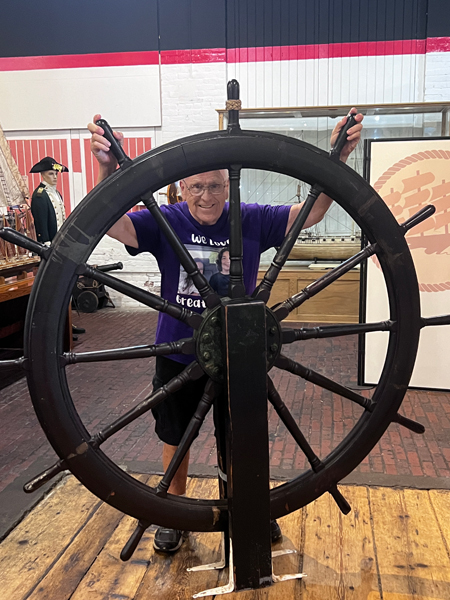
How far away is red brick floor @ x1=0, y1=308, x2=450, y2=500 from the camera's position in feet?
8.45

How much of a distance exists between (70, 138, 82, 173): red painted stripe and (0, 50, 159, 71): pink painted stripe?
2.89 ft

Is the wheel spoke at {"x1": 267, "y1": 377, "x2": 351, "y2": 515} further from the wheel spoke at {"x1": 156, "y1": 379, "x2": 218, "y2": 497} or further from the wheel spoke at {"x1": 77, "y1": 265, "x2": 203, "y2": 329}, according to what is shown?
the wheel spoke at {"x1": 77, "y1": 265, "x2": 203, "y2": 329}

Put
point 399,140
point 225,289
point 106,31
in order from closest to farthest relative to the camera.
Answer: point 225,289, point 399,140, point 106,31

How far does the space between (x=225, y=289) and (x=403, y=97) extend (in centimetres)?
552

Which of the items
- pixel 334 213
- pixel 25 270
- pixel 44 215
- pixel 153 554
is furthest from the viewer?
pixel 334 213

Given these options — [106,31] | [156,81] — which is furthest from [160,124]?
[106,31]

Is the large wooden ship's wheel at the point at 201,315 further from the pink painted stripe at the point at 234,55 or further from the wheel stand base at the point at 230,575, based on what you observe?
the pink painted stripe at the point at 234,55

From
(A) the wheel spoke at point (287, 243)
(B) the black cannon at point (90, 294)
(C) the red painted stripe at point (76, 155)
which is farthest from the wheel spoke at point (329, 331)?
(C) the red painted stripe at point (76, 155)

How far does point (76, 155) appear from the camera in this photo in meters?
7.00

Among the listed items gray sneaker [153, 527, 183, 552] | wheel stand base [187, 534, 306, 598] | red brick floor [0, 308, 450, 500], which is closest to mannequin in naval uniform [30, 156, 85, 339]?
red brick floor [0, 308, 450, 500]

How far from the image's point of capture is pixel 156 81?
21.9 ft

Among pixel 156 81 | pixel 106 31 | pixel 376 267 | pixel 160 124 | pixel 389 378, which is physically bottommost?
pixel 389 378

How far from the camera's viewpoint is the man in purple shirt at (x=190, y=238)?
1.65 metres

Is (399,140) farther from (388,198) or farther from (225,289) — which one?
(225,289)
